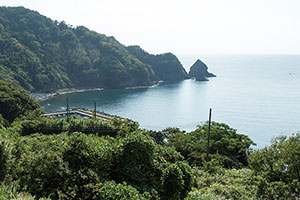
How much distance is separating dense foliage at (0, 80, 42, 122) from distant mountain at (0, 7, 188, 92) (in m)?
40.2

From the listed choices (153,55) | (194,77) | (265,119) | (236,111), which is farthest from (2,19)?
(265,119)

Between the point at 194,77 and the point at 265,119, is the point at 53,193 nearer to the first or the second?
the point at 265,119

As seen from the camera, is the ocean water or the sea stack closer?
the ocean water

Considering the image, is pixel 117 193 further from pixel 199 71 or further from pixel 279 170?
pixel 199 71

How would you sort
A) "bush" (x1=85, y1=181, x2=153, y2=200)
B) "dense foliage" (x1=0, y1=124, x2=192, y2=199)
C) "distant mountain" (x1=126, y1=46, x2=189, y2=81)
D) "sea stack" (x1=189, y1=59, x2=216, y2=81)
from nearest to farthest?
"bush" (x1=85, y1=181, x2=153, y2=200), "dense foliage" (x1=0, y1=124, x2=192, y2=199), "distant mountain" (x1=126, y1=46, x2=189, y2=81), "sea stack" (x1=189, y1=59, x2=216, y2=81)

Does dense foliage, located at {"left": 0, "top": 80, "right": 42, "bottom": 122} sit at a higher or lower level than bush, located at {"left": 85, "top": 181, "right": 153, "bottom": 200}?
lower

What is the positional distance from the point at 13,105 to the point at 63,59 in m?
81.1

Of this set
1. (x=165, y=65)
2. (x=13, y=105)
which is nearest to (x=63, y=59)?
(x=165, y=65)

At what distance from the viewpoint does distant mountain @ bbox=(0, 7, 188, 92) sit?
100938 mm

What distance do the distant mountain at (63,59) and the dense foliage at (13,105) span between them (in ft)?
132

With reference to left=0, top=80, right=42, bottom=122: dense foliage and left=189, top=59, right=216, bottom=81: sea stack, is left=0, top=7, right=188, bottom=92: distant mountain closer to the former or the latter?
left=189, top=59, right=216, bottom=81: sea stack

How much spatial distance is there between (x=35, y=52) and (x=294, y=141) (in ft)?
398

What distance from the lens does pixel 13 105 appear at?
49.2 m

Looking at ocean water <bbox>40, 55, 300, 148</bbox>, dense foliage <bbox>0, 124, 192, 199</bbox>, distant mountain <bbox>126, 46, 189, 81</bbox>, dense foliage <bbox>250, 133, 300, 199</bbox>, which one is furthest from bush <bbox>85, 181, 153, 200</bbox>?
distant mountain <bbox>126, 46, 189, 81</bbox>
